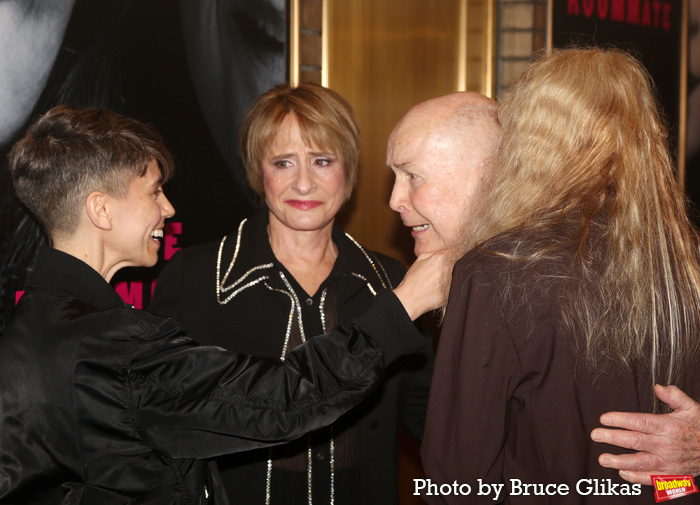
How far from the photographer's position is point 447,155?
1884 mm

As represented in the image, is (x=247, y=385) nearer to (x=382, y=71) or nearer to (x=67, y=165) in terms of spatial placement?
(x=67, y=165)

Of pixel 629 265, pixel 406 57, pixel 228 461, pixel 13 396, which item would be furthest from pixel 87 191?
pixel 406 57

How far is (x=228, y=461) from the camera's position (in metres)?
2.18

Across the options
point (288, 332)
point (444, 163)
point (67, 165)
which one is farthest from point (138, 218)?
point (444, 163)

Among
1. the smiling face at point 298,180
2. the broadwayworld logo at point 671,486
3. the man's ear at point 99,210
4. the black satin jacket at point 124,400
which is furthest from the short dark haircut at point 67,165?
the broadwayworld logo at point 671,486

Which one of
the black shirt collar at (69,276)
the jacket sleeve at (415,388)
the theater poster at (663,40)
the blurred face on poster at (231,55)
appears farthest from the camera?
the theater poster at (663,40)

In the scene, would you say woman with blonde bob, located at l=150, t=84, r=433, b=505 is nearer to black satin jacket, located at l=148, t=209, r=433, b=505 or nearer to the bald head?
black satin jacket, located at l=148, t=209, r=433, b=505

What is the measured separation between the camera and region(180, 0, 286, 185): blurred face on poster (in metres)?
2.76

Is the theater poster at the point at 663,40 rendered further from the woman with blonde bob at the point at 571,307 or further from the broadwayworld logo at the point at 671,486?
the broadwayworld logo at the point at 671,486

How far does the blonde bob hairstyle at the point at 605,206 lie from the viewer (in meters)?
1.30

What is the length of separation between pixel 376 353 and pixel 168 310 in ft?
3.12

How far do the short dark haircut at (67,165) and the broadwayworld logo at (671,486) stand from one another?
140 cm

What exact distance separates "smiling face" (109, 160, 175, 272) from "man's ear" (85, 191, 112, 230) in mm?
16

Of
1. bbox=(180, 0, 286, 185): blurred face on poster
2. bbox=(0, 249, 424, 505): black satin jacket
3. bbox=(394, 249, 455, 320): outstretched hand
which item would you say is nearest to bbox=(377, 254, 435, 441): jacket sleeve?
bbox=(394, 249, 455, 320): outstretched hand
